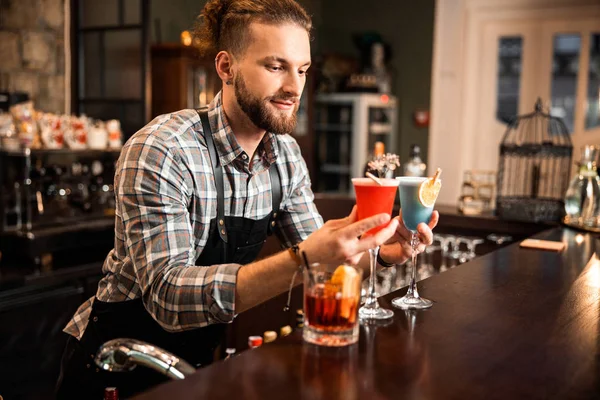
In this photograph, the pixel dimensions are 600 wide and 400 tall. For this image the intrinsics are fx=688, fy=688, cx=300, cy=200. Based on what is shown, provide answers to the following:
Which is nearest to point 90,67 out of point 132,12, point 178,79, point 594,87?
point 132,12

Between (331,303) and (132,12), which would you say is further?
(132,12)

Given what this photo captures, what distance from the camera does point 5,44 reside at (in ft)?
14.7

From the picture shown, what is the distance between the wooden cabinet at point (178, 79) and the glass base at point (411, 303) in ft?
13.4

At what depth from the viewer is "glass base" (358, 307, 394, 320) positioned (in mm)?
1414

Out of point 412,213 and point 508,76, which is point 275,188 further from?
point 508,76

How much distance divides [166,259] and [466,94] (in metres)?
5.90

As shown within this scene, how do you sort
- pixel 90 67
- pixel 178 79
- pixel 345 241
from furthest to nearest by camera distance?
1. pixel 178 79
2. pixel 90 67
3. pixel 345 241

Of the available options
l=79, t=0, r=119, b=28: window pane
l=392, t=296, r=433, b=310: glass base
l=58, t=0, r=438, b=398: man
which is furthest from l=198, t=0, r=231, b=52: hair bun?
l=79, t=0, r=119, b=28: window pane

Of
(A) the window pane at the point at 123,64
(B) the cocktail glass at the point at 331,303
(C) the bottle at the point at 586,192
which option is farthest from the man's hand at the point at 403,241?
(A) the window pane at the point at 123,64

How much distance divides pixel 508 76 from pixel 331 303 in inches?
242

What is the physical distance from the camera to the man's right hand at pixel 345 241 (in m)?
1.26

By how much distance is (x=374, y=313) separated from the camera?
1432 millimetres

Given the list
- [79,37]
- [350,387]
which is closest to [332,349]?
[350,387]

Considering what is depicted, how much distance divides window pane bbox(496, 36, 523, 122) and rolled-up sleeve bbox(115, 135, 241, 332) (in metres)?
5.73
